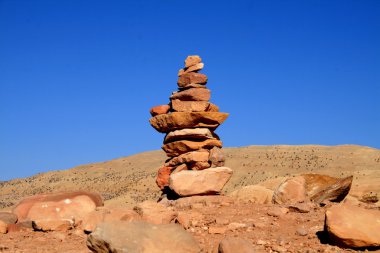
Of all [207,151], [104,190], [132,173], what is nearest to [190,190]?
[207,151]

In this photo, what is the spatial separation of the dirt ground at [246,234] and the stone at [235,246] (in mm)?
469

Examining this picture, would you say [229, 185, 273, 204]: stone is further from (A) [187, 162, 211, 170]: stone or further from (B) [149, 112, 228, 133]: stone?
(B) [149, 112, 228, 133]: stone

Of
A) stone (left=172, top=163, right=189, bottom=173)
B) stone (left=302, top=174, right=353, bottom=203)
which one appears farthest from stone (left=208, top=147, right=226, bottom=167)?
stone (left=302, top=174, right=353, bottom=203)

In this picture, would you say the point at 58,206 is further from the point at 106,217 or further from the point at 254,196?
the point at 254,196

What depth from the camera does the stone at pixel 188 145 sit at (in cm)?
1591

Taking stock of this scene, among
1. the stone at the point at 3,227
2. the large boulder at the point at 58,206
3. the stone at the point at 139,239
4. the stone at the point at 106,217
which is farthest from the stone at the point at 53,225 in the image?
the stone at the point at 139,239

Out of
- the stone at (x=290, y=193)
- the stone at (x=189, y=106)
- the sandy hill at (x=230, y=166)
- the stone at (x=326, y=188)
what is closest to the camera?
the stone at (x=326, y=188)

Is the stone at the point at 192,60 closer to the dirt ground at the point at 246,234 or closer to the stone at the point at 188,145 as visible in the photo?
the stone at the point at 188,145

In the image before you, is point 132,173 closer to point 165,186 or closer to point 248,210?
point 165,186

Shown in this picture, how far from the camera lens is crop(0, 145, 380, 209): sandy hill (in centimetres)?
4009

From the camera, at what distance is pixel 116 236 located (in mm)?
9016

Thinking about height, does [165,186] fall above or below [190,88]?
below

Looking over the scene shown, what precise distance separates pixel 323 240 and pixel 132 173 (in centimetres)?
4190

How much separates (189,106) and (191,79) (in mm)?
982
